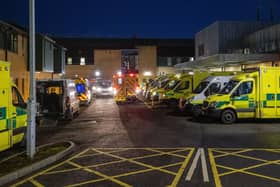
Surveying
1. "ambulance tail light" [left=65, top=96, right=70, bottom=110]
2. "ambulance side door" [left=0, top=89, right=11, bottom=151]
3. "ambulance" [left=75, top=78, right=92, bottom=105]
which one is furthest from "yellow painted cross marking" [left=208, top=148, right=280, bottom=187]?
"ambulance" [left=75, top=78, right=92, bottom=105]

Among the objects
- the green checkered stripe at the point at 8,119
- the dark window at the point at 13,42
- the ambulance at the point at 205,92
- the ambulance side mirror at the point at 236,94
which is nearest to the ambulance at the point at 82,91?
the dark window at the point at 13,42

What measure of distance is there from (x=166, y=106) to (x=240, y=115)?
1035 cm

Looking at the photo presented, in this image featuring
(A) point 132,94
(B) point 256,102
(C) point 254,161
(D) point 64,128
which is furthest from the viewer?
(A) point 132,94

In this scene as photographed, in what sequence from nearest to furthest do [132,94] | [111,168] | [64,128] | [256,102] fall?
1. [111,168]
2. [64,128]
3. [256,102]
4. [132,94]

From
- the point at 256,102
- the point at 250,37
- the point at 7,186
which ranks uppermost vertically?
the point at 250,37

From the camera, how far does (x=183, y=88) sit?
26062mm

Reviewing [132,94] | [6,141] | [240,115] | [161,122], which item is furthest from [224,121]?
[132,94]

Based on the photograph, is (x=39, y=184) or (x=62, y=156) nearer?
(x=39, y=184)

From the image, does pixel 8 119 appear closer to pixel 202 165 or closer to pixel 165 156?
pixel 165 156

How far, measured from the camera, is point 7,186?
25.0ft

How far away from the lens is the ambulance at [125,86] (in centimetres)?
3194

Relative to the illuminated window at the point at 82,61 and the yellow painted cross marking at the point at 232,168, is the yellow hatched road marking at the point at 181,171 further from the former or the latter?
the illuminated window at the point at 82,61

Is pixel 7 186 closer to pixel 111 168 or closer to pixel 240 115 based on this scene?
pixel 111 168

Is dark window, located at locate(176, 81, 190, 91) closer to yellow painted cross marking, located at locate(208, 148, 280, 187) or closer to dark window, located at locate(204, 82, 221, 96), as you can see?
dark window, located at locate(204, 82, 221, 96)
